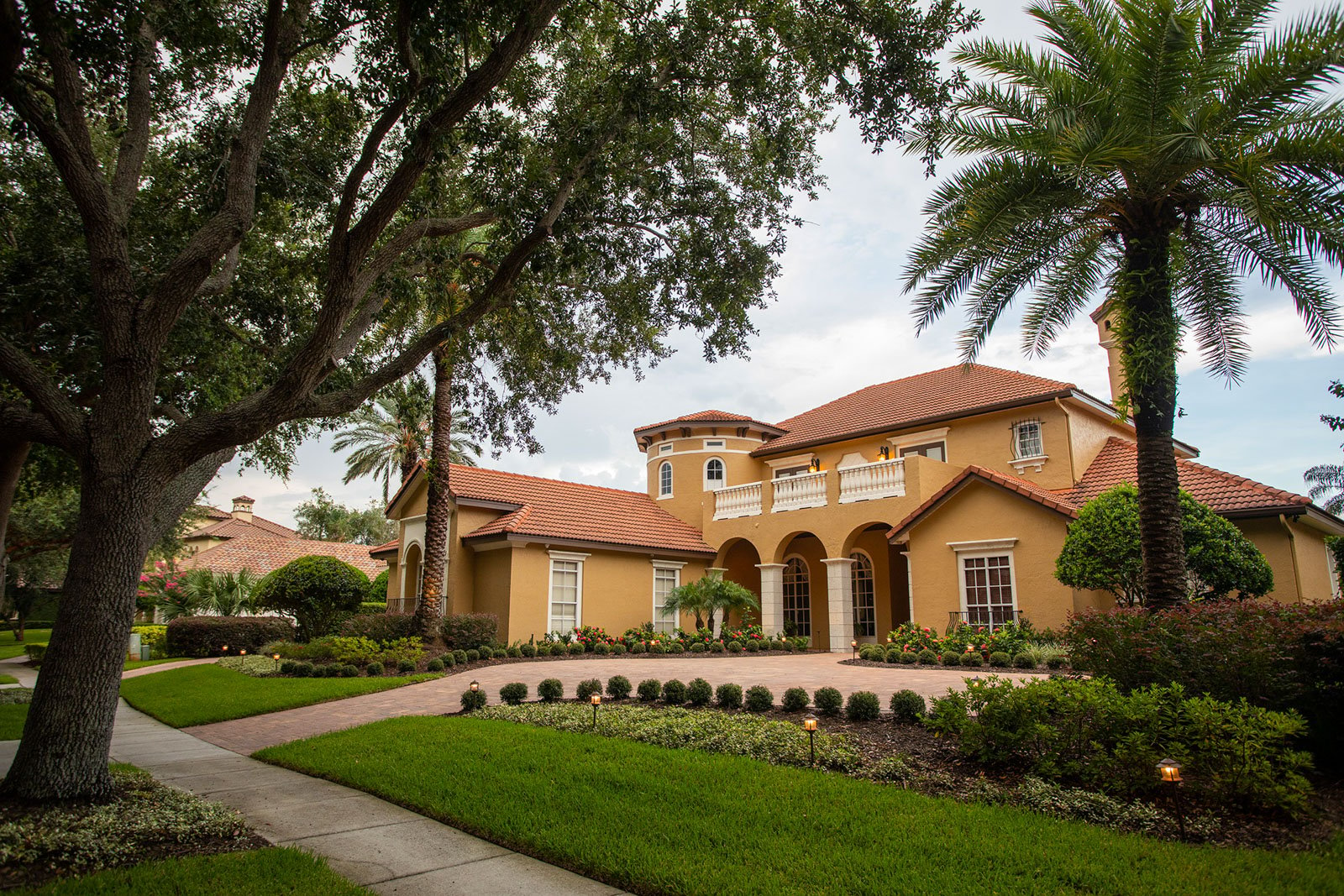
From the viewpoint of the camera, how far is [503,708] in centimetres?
1056

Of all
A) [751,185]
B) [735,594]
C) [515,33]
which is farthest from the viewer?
[735,594]

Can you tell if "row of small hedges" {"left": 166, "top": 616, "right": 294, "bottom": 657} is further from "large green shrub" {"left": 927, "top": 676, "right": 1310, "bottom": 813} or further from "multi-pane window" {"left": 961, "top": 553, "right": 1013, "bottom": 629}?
"large green shrub" {"left": 927, "top": 676, "right": 1310, "bottom": 813}

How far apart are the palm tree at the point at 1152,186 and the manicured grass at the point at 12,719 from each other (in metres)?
13.4

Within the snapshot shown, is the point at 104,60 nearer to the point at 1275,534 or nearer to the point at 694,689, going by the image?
the point at 694,689

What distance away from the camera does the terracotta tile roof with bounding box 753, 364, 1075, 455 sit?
21.2m

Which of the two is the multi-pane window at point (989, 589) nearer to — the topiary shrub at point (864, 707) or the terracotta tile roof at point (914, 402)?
the terracotta tile roof at point (914, 402)

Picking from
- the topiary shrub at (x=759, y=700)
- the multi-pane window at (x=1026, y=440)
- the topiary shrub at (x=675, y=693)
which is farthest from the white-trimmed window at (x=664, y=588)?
the topiary shrub at (x=759, y=700)

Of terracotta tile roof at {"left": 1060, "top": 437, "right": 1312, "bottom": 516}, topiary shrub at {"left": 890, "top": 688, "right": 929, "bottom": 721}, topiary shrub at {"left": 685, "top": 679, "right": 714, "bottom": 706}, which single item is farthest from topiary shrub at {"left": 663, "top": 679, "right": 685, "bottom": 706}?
terracotta tile roof at {"left": 1060, "top": 437, "right": 1312, "bottom": 516}

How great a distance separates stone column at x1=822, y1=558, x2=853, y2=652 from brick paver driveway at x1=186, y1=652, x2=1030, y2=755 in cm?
324

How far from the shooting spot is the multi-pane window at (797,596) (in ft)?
82.0

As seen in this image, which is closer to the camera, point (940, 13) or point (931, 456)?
point (940, 13)

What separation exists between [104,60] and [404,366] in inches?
169

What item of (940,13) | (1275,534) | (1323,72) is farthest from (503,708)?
(1275,534)

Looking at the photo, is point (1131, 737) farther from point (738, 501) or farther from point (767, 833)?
point (738, 501)
